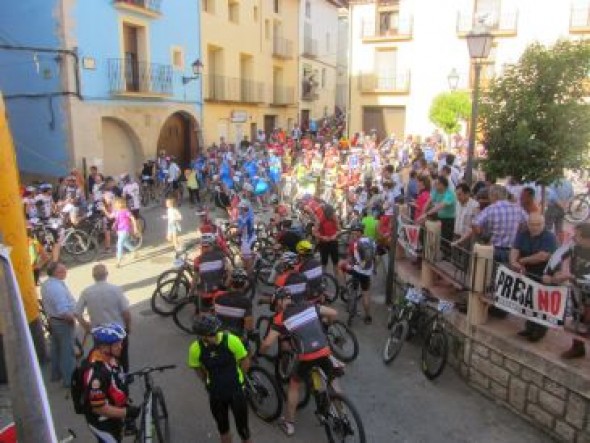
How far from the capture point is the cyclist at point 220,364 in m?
4.73

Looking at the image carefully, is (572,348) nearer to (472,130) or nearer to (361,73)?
(472,130)

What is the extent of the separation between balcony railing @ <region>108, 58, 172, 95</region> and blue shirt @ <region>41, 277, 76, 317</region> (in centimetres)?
1336

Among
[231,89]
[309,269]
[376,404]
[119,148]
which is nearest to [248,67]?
[231,89]

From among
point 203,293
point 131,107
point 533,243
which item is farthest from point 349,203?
point 131,107

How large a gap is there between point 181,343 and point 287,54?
87.6 ft

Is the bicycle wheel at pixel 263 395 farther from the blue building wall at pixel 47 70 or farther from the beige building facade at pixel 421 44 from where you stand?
the beige building facade at pixel 421 44

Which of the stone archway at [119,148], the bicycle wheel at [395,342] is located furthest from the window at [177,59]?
the bicycle wheel at [395,342]

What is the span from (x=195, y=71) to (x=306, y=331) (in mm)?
18413

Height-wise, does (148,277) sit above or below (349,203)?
below

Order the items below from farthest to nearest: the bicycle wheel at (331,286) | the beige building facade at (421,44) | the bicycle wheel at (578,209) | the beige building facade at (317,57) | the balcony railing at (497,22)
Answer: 1. the beige building facade at (317,57)
2. the balcony railing at (497,22)
3. the beige building facade at (421,44)
4. the bicycle wheel at (578,209)
5. the bicycle wheel at (331,286)

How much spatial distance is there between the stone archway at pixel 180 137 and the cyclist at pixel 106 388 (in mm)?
18379

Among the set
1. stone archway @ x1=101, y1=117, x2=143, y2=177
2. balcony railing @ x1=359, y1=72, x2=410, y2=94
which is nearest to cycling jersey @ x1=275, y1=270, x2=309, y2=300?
stone archway @ x1=101, y1=117, x2=143, y2=177

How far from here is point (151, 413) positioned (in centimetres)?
502

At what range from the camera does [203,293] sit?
764cm
